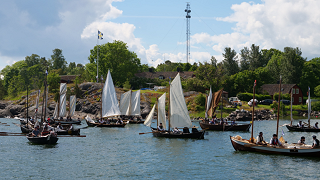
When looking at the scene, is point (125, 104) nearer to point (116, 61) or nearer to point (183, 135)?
point (183, 135)

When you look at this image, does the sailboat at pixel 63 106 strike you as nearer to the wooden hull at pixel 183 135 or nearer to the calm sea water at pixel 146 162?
the calm sea water at pixel 146 162

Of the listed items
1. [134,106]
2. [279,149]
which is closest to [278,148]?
[279,149]

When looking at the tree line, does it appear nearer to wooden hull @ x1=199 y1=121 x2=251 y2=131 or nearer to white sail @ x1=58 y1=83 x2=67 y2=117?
white sail @ x1=58 y1=83 x2=67 y2=117

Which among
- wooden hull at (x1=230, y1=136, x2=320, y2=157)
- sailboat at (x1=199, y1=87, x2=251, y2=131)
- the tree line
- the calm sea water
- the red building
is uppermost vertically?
the tree line

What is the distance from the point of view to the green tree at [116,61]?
13688 centimetres

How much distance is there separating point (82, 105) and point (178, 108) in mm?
70473

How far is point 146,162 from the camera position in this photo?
121 feet

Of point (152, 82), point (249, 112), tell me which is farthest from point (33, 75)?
point (249, 112)

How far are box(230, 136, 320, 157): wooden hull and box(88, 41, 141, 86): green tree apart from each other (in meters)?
100

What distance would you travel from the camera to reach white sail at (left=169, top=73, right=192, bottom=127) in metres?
53.3

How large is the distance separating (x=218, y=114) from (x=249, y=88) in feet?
110

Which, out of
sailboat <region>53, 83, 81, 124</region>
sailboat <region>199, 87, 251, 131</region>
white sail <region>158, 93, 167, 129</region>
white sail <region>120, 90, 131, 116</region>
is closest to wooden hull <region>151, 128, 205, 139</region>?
white sail <region>158, 93, 167, 129</region>

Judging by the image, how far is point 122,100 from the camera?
302ft

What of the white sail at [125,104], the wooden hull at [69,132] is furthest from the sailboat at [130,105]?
the wooden hull at [69,132]
